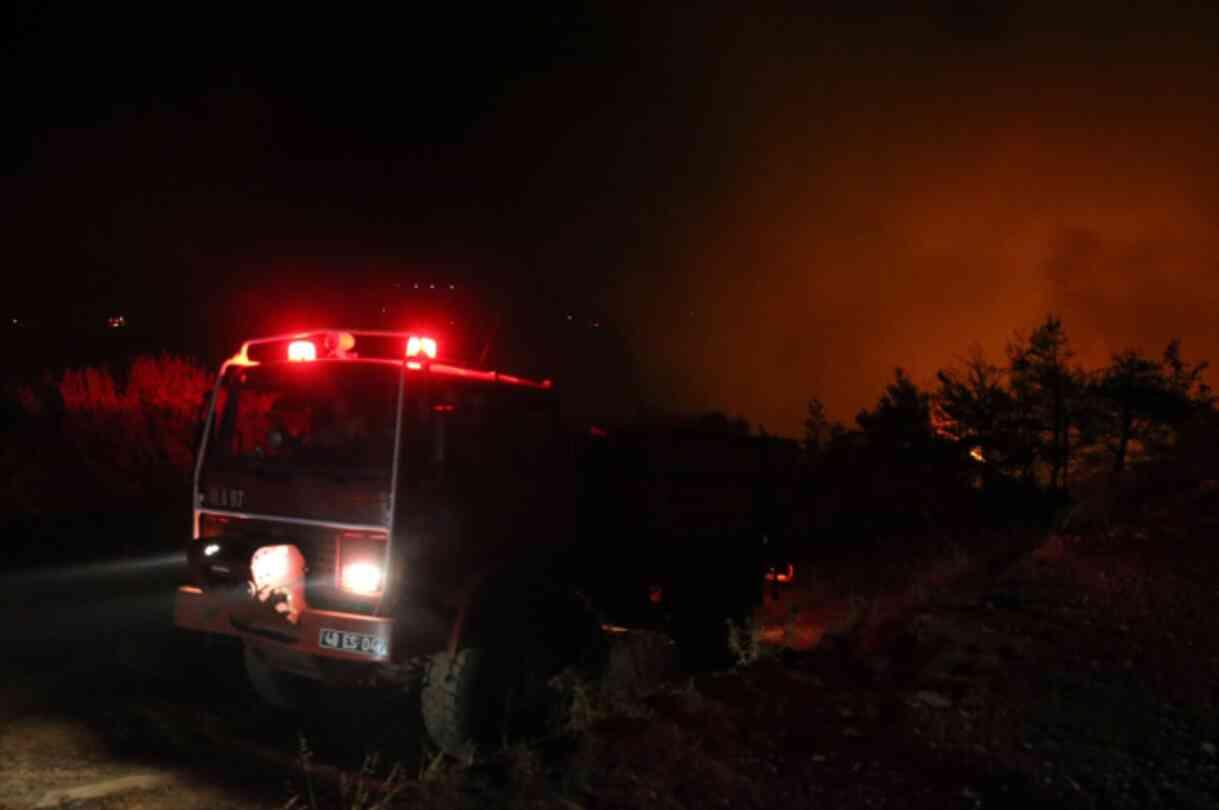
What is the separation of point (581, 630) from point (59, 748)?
3.45m

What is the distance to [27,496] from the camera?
15906 mm

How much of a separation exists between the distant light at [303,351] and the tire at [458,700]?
2.24 m

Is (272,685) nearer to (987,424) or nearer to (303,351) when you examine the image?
(303,351)

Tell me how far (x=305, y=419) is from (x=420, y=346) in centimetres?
114

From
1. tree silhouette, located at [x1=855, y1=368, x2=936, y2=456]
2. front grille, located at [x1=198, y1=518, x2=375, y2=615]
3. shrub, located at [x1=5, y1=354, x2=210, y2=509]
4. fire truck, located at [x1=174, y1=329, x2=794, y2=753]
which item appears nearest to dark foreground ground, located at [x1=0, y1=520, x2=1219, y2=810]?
fire truck, located at [x1=174, y1=329, x2=794, y2=753]

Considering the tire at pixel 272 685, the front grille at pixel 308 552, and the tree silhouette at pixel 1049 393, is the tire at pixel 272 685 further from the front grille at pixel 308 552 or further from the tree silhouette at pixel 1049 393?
the tree silhouette at pixel 1049 393

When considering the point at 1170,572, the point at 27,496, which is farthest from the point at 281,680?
the point at 27,496

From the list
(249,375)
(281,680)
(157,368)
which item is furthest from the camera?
(157,368)

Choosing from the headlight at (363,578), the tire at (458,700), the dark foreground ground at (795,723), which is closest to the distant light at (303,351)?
the headlight at (363,578)

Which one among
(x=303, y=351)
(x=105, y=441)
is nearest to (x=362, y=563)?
(x=303, y=351)

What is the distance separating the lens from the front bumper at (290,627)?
20.0 feet

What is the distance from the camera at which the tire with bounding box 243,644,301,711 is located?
7898mm

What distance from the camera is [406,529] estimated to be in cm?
633

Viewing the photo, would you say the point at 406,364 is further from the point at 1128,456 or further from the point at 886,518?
the point at 1128,456
